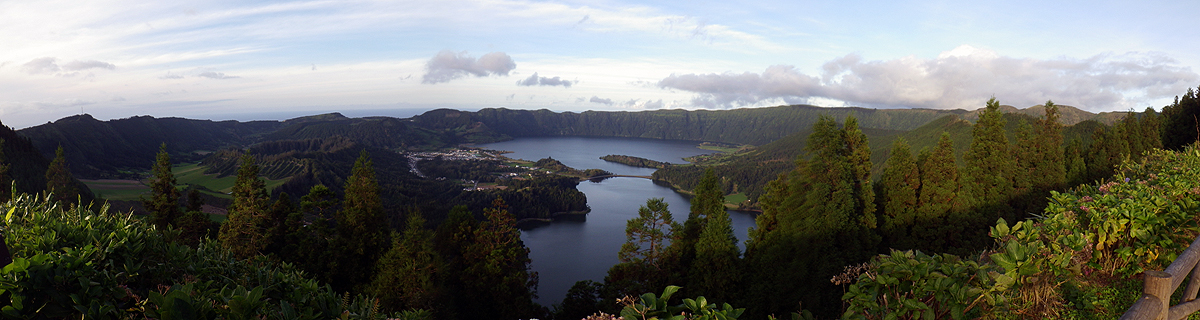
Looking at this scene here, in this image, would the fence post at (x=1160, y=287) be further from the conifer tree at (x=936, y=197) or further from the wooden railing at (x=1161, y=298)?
the conifer tree at (x=936, y=197)

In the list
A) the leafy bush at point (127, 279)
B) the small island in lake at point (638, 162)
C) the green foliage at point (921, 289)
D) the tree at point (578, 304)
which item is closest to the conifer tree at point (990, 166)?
the tree at point (578, 304)

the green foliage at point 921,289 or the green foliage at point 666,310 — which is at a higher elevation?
the green foliage at point 666,310

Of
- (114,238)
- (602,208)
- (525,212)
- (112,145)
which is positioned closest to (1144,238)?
(114,238)

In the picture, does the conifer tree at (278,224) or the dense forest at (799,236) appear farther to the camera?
the conifer tree at (278,224)

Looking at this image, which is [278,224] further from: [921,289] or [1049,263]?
[1049,263]

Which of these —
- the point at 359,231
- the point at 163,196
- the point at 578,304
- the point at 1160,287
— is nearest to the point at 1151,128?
the point at 578,304

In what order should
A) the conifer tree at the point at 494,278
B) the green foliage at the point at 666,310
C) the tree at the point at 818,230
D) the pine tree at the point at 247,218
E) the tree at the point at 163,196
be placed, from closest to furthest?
the green foliage at the point at 666,310
the pine tree at the point at 247,218
the tree at the point at 818,230
the tree at the point at 163,196
the conifer tree at the point at 494,278

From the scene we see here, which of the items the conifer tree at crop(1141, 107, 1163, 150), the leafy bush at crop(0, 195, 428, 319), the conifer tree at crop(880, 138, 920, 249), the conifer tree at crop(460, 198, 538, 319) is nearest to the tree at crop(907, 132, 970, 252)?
the conifer tree at crop(880, 138, 920, 249)

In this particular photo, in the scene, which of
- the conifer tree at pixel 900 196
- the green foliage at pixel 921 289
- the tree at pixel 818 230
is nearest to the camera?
the green foliage at pixel 921 289

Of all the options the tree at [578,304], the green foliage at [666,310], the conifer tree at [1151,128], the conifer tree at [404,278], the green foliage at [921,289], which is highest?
the conifer tree at [1151,128]
